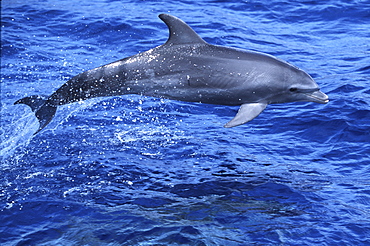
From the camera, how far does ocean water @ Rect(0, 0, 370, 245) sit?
27.4 ft

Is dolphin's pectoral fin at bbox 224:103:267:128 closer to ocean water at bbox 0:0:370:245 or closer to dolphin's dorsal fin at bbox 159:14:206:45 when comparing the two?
dolphin's dorsal fin at bbox 159:14:206:45

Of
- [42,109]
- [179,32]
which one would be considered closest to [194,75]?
[179,32]

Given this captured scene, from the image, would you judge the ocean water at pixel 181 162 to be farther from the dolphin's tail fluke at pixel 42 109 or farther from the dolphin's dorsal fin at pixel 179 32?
the dolphin's dorsal fin at pixel 179 32

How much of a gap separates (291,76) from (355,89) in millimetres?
5929

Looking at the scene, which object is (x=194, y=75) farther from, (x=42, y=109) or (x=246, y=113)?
(x=42, y=109)

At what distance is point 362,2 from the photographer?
2188 cm

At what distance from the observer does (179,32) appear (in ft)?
28.6

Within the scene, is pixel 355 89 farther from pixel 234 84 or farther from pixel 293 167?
pixel 234 84

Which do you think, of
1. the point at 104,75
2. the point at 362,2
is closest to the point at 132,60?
the point at 104,75

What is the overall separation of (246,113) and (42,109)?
3.42m

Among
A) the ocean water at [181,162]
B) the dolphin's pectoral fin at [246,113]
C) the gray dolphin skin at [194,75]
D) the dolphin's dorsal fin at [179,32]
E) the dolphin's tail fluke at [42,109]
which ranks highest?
the dolphin's dorsal fin at [179,32]

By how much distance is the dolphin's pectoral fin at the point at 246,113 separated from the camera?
8.54m

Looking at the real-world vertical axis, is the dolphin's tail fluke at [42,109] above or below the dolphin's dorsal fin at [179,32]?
below

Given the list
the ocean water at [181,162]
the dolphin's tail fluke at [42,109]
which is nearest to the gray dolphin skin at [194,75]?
the dolphin's tail fluke at [42,109]
